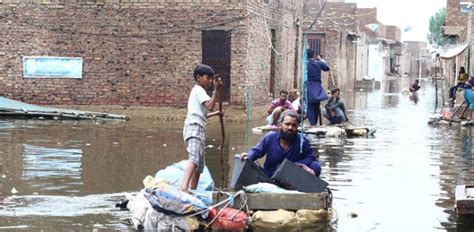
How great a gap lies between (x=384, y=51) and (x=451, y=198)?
69746mm

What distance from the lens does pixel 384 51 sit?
79.4 meters

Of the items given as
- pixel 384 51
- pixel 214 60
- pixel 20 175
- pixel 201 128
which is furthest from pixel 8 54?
pixel 384 51

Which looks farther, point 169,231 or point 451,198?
point 451,198

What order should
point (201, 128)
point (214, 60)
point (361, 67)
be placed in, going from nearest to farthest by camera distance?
point (201, 128) → point (214, 60) → point (361, 67)

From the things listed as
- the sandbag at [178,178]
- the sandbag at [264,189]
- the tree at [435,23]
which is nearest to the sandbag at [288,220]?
the sandbag at [264,189]

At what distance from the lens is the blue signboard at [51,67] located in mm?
25484

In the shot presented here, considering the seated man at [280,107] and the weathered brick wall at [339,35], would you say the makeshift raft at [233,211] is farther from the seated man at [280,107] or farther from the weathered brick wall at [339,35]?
the weathered brick wall at [339,35]

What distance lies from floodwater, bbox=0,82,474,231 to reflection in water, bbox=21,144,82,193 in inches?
0.6

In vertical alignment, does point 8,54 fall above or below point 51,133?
above

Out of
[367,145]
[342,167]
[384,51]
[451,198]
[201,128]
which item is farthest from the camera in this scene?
[384,51]

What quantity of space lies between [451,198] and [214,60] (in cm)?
1494

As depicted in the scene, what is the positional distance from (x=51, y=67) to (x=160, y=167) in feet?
43.3

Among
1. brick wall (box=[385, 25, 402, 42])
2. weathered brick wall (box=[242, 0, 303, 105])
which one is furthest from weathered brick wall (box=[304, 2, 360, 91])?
brick wall (box=[385, 25, 402, 42])

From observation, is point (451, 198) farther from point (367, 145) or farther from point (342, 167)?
point (367, 145)
